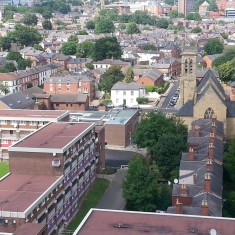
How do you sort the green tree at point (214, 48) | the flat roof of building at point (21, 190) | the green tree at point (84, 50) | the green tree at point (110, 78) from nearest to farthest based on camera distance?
the flat roof of building at point (21, 190) → the green tree at point (110, 78) → the green tree at point (84, 50) → the green tree at point (214, 48)

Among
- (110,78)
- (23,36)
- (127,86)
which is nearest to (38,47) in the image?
(23,36)

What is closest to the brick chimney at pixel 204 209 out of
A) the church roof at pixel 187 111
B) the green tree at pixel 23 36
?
the church roof at pixel 187 111

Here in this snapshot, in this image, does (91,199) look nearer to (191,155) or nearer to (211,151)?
(191,155)

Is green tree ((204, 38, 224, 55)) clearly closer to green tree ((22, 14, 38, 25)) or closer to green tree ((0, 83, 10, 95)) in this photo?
green tree ((0, 83, 10, 95))

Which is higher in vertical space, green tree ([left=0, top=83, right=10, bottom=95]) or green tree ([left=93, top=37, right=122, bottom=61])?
green tree ([left=93, top=37, right=122, bottom=61])

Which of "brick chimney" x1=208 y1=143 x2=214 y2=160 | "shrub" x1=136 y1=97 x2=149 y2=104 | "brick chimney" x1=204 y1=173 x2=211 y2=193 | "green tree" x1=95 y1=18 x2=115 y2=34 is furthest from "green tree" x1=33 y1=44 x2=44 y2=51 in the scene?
"brick chimney" x1=204 y1=173 x2=211 y2=193

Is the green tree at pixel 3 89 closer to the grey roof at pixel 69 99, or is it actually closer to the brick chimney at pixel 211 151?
the grey roof at pixel 69 99
